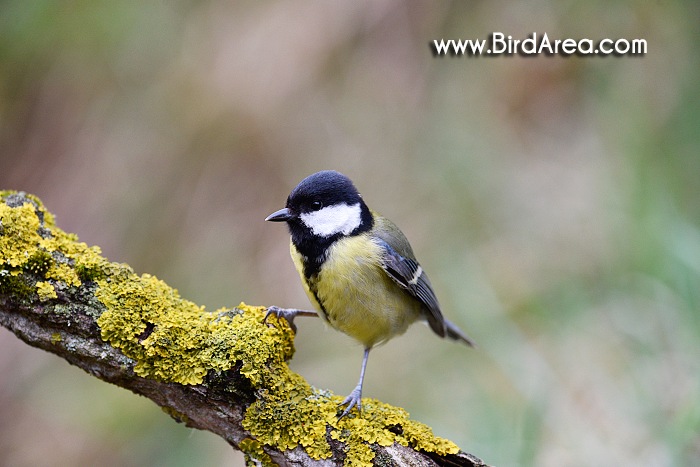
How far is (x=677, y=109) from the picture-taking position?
3.49 meters

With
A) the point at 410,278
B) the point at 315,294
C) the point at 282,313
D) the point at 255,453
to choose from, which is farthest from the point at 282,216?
the point at 255,453

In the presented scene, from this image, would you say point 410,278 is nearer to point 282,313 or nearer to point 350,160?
point 282,313

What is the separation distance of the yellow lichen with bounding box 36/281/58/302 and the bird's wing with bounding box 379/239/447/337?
102cm

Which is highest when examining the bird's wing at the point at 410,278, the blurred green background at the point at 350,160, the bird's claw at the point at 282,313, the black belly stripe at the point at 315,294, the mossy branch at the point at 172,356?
the blurred green background at the point at 350,160

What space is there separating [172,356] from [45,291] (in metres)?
0.34

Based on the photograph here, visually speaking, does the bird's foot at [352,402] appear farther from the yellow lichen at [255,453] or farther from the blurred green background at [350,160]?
the blurred green background at [350,160]

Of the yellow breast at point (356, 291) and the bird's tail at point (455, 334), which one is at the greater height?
the bird's tail at point (455, 334)

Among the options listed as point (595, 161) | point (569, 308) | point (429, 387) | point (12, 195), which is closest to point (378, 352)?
point (429, 387)

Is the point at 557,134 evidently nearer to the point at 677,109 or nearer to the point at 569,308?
the point at 677,109

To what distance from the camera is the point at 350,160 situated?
381 centimetres

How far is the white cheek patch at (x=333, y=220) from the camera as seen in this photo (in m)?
2.15

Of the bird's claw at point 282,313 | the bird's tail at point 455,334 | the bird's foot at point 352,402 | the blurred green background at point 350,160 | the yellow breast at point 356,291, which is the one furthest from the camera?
the blurred green background at point 350,160

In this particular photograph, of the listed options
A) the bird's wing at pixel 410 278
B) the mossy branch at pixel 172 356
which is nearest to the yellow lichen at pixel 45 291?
the mossy branch at pixel 172 356

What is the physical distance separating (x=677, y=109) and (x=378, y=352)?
6.85ft
